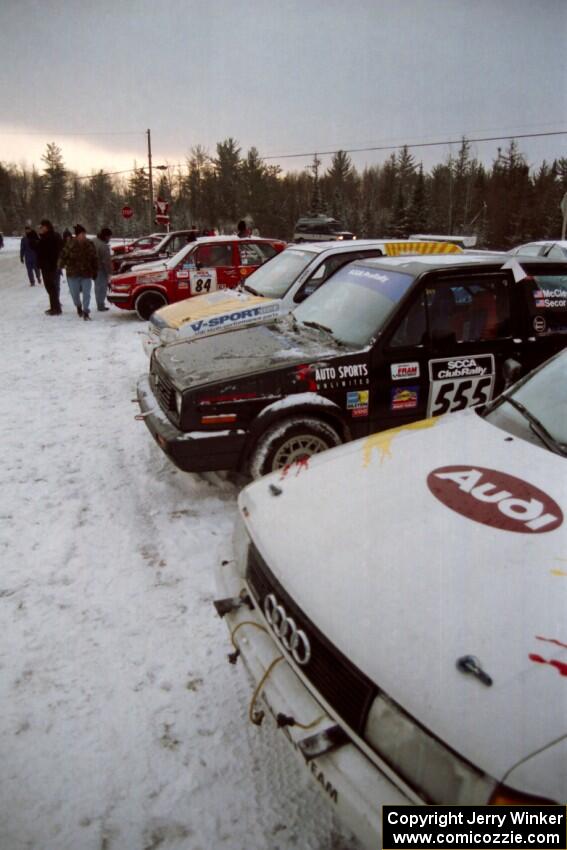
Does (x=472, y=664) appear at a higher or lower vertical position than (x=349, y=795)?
higher

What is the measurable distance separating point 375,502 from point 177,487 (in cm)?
272

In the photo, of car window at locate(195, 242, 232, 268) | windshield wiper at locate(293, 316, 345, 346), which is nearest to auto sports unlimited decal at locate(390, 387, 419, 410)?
windshield wiper at locate(293, 316, 345, 346)

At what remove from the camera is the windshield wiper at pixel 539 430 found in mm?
2422

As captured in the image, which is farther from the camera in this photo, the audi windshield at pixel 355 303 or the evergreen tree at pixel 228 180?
the evergreen tree at pixel 228 180

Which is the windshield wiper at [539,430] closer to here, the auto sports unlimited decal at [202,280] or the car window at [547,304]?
the car window at [547,304]

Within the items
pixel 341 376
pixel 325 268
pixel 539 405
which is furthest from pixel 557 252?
pixel 539 405

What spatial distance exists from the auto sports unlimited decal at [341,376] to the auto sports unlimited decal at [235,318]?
267 cm

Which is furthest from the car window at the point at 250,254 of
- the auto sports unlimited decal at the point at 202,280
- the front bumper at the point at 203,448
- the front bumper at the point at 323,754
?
the front bumper at the point at 323,754

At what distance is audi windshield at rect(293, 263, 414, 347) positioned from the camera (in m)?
4.34

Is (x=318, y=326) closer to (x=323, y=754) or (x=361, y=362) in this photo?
(x=361, y=362)

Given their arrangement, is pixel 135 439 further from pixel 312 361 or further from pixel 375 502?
pixel 375 502

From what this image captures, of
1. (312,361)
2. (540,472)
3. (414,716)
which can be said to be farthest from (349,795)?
(312,361)

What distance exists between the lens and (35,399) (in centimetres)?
671

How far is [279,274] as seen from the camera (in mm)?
7523
